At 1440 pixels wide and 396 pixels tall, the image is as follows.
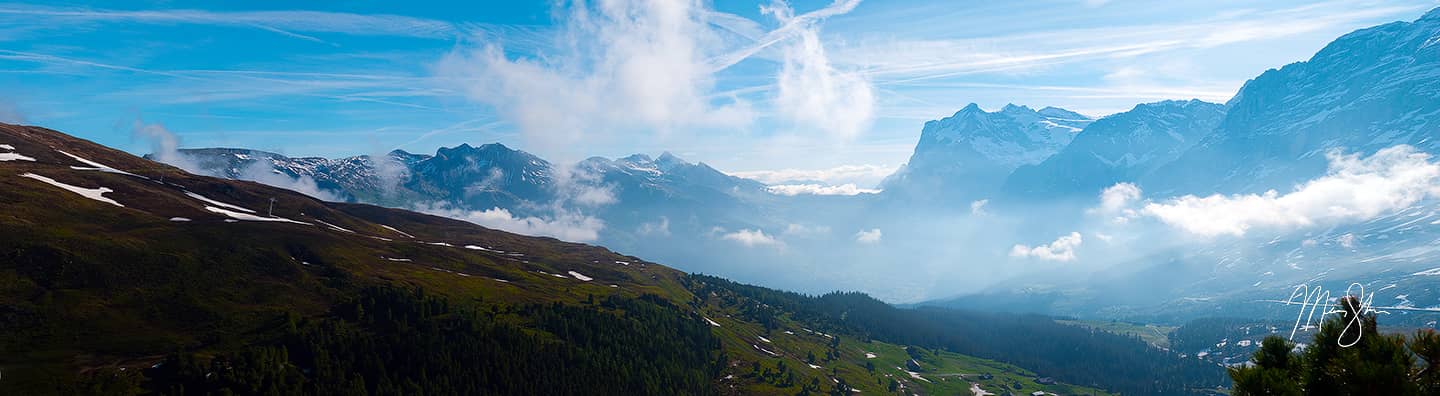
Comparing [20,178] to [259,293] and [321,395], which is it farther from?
[321,395]

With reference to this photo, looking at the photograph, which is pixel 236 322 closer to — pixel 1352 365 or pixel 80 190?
pixel 80 190

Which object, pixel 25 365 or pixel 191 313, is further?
pixel 191 313

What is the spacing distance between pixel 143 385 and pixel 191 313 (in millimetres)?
35059

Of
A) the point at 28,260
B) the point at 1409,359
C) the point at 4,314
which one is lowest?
the point at 4,314

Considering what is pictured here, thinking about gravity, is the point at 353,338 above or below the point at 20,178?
below

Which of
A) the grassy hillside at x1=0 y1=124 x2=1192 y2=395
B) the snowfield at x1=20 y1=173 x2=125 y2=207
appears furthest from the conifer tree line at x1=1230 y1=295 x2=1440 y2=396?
the snowfield at x1=20 y1=173 x2=125 y2=207

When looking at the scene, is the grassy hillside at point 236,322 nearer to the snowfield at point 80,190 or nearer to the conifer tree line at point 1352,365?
the snowfield at point 80,190

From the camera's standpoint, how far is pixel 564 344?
584ft

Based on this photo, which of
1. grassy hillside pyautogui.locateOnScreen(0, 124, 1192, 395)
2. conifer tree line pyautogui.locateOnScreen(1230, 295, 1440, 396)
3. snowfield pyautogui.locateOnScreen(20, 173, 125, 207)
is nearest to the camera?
conifer tree line pyautogui.locateOnScreen(1230, 295, 1440, 396)

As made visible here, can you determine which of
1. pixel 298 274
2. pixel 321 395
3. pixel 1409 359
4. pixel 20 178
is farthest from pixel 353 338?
pixel 1409 359

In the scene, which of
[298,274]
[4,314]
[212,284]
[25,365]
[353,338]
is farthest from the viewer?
[298,274]

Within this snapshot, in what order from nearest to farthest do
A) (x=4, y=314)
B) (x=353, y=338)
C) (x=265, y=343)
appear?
(x=4, y=314), (x=265, y=343), (x=353, y=338)

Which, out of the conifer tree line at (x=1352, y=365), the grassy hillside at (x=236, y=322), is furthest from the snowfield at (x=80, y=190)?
the conifer tree line at (x=1352, y=365)

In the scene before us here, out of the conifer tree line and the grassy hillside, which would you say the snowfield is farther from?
the conifer tree line
